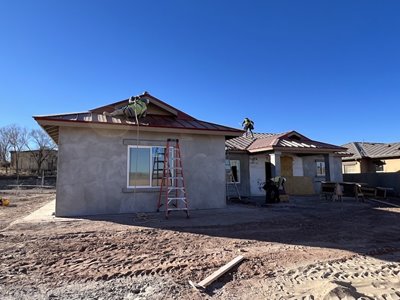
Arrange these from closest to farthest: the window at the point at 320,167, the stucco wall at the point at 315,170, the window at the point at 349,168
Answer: the stucco wall at the point at 315,170
the window at the point at 320,167
the window at the point at 349,168

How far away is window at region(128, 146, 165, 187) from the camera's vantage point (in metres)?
11.3

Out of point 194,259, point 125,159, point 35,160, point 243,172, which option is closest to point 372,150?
point 243,172

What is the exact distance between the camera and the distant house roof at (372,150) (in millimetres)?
27666

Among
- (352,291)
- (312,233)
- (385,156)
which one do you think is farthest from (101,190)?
(385,156)

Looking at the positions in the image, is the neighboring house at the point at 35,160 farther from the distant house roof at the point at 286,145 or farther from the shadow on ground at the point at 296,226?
the shadow on ground at the point at 296,226

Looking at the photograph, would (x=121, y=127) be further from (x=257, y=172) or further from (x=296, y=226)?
(x=257, y=172)

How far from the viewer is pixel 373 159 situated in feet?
95.0

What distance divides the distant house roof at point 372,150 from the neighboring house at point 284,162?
608cm

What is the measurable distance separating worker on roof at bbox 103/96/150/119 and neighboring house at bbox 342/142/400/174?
73.6ft

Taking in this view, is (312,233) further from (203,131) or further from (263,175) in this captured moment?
(263,175)

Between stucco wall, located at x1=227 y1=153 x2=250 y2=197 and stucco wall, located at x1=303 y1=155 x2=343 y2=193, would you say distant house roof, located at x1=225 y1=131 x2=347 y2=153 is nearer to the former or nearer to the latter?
stucco wall, located at x1=227 y1=153 x2=250 y2=197

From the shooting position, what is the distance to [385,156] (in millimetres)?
27438

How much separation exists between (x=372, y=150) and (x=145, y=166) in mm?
26321

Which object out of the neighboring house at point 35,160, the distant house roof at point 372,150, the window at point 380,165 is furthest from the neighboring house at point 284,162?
the neighboring house at point 35,160
